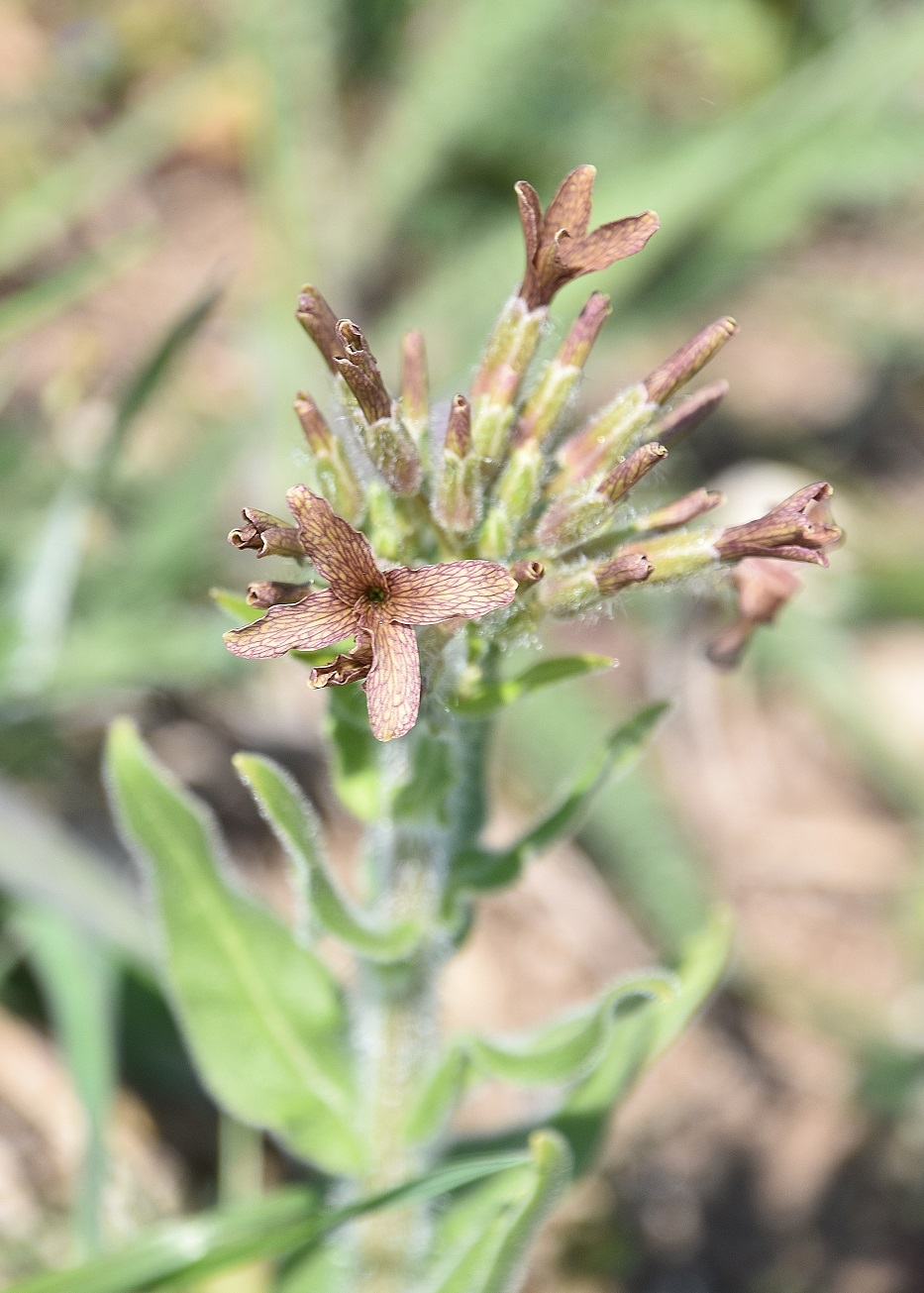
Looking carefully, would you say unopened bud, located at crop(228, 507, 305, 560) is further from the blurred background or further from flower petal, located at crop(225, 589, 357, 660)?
the blurred background

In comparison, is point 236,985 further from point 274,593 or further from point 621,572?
point 621,572

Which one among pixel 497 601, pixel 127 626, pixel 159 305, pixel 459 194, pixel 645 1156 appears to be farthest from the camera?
pixel 459 194

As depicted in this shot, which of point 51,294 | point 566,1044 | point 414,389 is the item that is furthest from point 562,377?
point 51,294

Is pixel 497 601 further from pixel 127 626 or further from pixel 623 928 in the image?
pixel 623 928

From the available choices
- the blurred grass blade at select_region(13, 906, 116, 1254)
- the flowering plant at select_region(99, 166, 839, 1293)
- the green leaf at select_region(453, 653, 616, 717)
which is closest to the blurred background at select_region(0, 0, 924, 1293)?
the blurred grass blade at select_region(13, 906, 116, 1254)

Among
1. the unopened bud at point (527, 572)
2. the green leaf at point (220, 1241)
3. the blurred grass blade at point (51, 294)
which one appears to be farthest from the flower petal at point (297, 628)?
the blurred grass blade at point (51, 294)

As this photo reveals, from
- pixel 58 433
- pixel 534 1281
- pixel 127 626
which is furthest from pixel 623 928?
pixel 58 433
